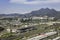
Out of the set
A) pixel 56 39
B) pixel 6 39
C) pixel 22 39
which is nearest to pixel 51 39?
pixel 56 39

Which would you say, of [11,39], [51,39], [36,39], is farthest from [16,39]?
[51,39]

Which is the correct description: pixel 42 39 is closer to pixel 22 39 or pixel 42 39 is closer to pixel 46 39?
pixel 46 39

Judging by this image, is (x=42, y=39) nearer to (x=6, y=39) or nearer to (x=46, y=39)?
(x=46, y=39)

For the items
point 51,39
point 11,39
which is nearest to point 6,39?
point 11,39

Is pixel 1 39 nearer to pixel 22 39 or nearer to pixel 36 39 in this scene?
pixel 22 39

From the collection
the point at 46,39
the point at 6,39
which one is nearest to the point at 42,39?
the point at 46,39

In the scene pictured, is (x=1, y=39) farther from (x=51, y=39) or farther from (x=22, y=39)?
(x=51, y=39)
